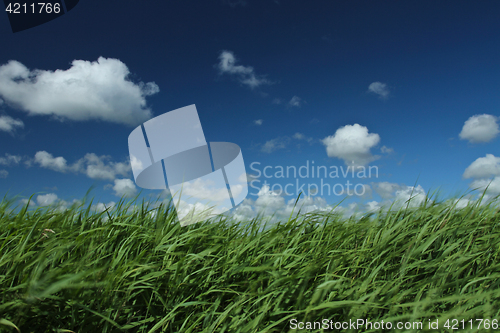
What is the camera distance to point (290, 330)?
2.18 m

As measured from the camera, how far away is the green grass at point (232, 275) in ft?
7.32

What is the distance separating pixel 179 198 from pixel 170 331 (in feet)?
5.82

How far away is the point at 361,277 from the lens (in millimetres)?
2760

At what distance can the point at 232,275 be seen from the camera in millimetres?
2857

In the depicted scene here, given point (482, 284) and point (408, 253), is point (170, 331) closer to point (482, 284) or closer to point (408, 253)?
point (408, 253)

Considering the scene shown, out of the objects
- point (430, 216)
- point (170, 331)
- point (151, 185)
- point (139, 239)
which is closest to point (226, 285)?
point (170, 331)

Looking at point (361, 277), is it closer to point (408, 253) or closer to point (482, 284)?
point (408, 253)

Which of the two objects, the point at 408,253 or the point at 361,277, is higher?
the point at 408,253

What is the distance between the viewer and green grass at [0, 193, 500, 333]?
2.23m

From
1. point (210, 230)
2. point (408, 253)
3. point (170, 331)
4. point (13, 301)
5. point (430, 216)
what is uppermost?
point (430, 216)

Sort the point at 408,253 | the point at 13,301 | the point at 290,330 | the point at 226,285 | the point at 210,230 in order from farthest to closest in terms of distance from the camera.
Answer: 1. the point at 210,230
2. the point at 408,253
3. the point at 226,285
4. the point at 290,330
5. the point at 13,301

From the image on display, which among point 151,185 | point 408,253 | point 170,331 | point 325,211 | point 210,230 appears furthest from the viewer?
point 151,185

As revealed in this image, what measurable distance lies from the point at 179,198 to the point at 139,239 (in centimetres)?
81

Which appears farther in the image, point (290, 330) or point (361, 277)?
point (361, 277)
